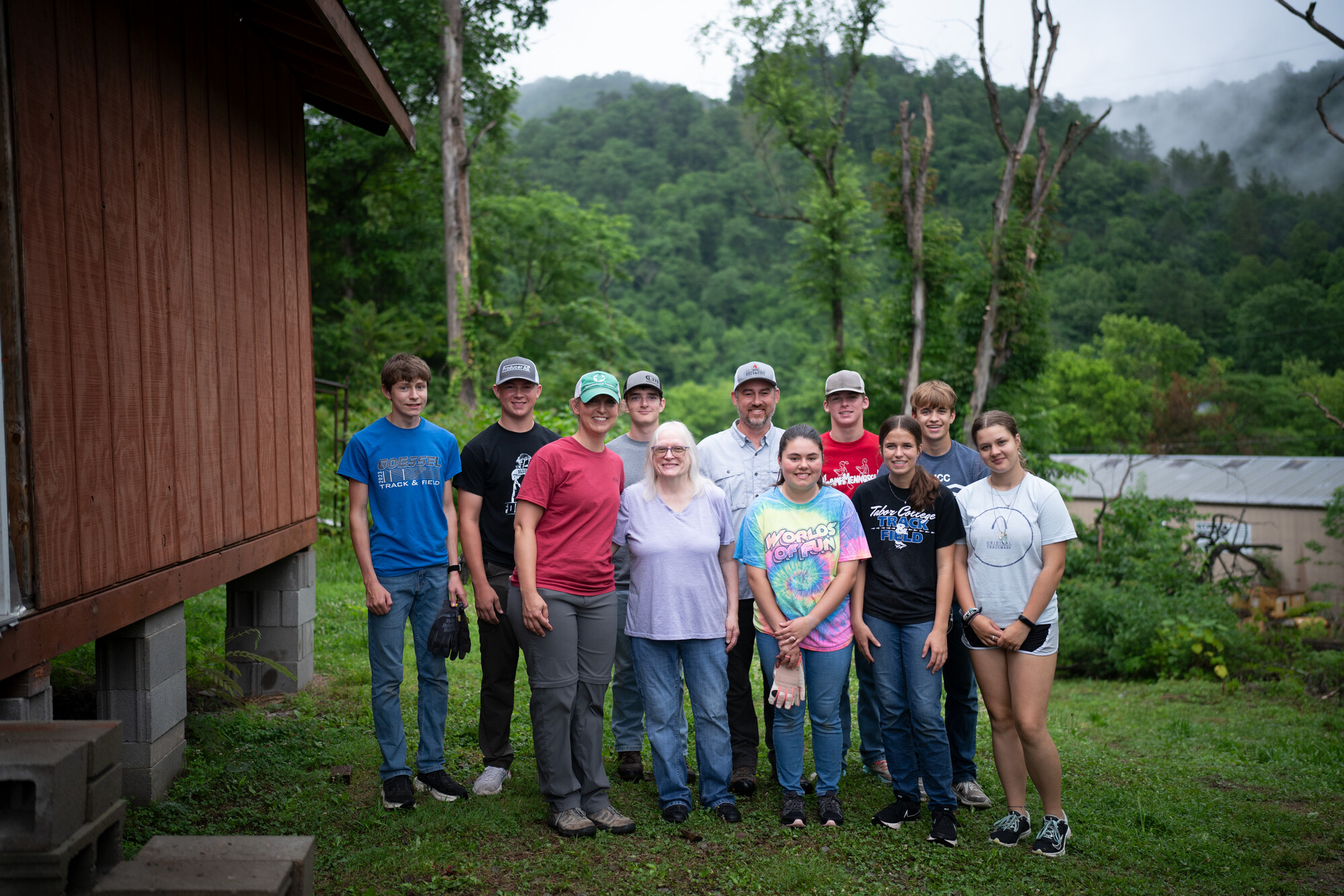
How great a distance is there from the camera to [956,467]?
4746 mm

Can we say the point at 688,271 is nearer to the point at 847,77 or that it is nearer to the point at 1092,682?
the point at 847,77

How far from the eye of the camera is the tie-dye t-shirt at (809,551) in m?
4.19

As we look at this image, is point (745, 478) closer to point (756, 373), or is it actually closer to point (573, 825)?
point (756, 373)

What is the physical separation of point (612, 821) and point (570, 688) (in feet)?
2.05

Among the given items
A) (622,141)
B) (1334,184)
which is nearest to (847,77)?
(622,141)

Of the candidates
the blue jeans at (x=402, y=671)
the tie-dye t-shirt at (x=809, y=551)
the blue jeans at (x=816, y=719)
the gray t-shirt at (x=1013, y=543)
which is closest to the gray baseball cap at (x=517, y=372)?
the blue jeans at (x=402, y=671)

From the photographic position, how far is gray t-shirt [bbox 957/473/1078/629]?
396cm

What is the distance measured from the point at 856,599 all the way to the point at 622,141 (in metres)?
60.7

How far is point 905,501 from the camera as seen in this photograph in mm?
4250


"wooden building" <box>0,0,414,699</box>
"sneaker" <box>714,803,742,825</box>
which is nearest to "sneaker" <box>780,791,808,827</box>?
"sneaker" <box>714,803,742,825</box>

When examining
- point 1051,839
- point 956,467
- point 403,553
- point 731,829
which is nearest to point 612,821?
point 731,829

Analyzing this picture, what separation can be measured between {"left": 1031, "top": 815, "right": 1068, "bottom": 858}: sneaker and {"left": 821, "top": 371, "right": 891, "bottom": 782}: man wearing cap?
944mm

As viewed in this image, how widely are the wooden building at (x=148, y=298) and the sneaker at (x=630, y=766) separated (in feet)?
7.54

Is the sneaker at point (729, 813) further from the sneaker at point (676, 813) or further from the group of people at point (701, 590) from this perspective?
the sneaker at point (676, 813)
